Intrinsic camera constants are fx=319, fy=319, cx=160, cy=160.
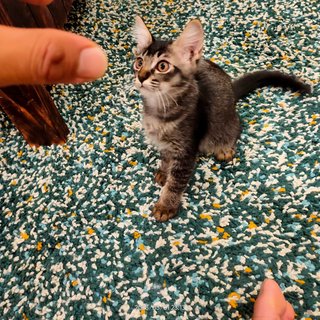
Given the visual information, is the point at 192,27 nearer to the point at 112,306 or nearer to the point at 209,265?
the point at 209,265

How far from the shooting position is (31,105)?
60.7 inches

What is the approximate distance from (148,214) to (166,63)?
69cm

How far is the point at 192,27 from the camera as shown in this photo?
114 centimetres

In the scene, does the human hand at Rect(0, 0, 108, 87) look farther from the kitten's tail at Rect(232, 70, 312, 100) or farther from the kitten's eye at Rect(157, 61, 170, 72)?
the kitten's tail at Rect(232, 70, 312, 100)

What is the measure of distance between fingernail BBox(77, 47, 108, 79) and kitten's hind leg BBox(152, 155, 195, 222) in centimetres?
91

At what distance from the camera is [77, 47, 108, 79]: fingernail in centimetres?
45

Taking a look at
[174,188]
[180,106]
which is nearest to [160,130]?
[180,106]

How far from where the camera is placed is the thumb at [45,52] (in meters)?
0.45

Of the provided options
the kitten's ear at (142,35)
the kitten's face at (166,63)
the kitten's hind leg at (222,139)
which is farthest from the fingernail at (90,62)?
the kitten's hind leg at (222,139)

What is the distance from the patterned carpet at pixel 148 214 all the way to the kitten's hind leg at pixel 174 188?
0.18 ft

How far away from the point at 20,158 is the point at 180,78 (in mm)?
1069

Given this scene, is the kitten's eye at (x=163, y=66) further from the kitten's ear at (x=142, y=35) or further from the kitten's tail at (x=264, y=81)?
the kitten's tail at (x=264, y=81)

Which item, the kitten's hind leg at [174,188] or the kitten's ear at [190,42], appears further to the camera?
the kitten's hind leg at [174,188]

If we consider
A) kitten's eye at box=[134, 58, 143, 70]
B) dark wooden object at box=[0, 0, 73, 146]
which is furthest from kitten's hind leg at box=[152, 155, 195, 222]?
dark wooden object at box=[0, 0, 73, 146]
